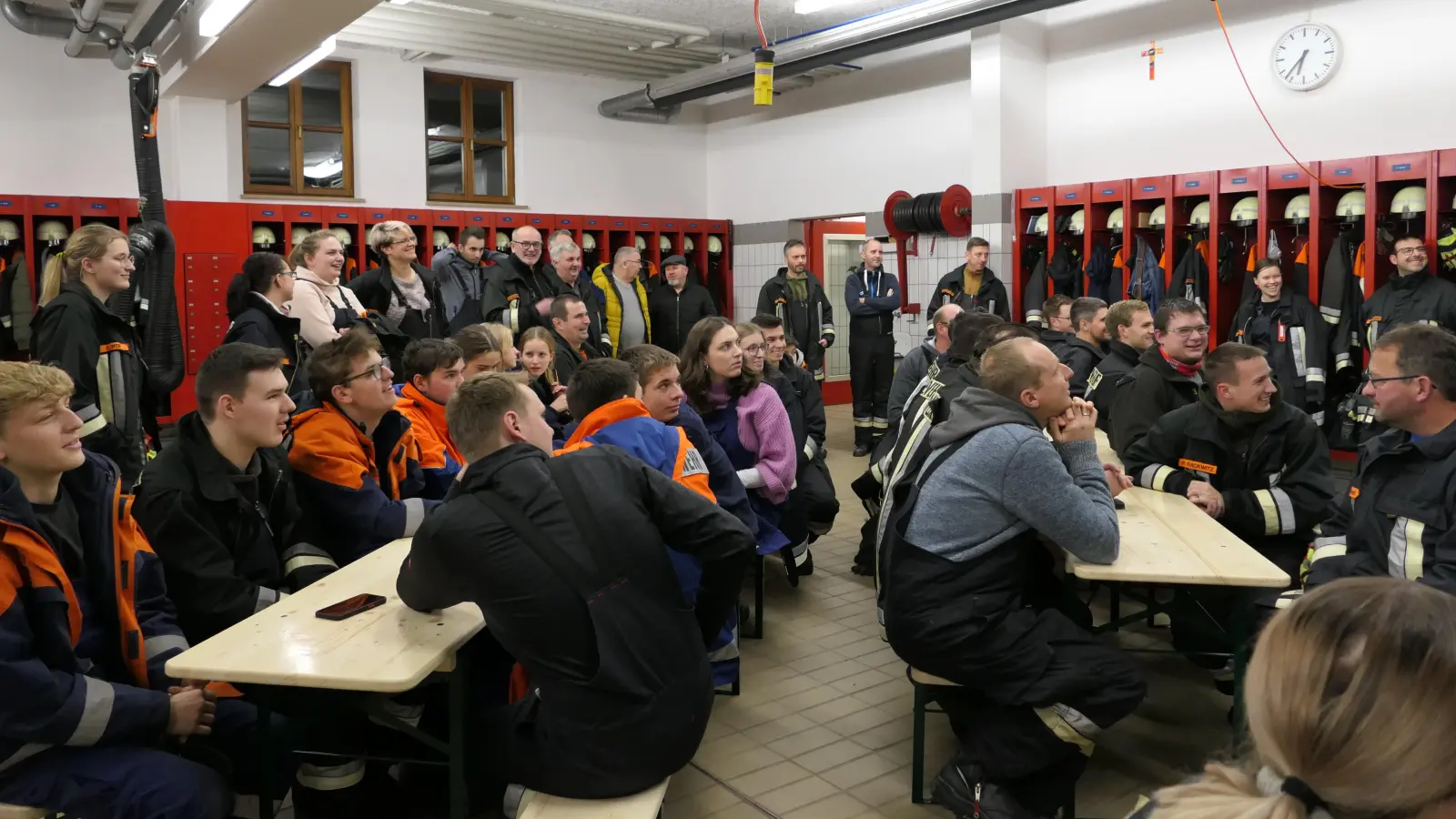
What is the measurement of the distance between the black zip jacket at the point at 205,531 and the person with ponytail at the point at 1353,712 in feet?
7.63

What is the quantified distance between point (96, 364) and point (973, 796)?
3438 millimetres

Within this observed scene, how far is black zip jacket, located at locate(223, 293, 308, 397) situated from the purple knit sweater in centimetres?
181

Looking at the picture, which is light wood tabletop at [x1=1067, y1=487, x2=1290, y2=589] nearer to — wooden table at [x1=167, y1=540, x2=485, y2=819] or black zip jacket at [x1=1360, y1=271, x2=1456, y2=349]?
wooden table at [x1=167, y1=540, x2=485, y2=819]

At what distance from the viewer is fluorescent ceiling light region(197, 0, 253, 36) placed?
601cm

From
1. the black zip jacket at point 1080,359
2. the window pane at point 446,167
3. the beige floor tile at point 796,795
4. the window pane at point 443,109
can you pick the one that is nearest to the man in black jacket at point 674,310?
the window pane at point 446,167

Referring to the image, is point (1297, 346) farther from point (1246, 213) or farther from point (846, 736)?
point (846, 736)

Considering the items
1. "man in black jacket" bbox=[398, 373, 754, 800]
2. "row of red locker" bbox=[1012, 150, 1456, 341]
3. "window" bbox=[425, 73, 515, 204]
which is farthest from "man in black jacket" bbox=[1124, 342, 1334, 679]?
"window" bbox=[425, 73, 515, 204]

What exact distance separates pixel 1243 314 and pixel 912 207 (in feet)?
10.5

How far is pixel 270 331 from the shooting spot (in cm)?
454

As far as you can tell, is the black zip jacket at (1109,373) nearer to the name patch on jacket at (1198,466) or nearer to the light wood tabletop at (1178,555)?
the name patch on jacket at (1198,466)

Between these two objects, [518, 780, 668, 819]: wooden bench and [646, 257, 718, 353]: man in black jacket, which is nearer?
[518, 780, 668, 819]: wooden bench

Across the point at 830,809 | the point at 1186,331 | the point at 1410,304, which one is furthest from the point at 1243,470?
the point at 1410,304

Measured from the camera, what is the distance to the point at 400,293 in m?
6.11

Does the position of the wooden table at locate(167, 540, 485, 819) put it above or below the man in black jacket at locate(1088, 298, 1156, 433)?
below
